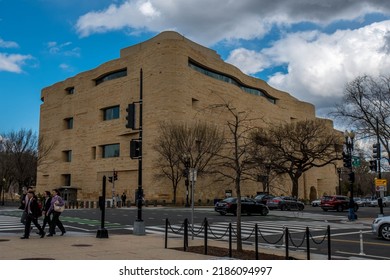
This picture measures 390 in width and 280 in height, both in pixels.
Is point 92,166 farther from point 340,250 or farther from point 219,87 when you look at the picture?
point 340,250

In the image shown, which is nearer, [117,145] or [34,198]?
[34,198]

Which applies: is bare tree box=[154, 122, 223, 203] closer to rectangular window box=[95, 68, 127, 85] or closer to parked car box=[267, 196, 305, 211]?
parked car box=[267, 196, 305, 211]

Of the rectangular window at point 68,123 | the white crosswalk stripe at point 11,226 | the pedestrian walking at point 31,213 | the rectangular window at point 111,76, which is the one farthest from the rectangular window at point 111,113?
the pedestrian walking at point 31,213

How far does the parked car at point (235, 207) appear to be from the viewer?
101 feet

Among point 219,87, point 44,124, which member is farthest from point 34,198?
point 44,124

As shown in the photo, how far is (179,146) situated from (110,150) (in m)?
19.9

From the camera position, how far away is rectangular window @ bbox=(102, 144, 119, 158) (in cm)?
6862

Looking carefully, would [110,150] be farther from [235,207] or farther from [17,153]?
[235,207]

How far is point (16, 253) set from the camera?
10914 millimetres

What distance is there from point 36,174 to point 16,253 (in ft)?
267

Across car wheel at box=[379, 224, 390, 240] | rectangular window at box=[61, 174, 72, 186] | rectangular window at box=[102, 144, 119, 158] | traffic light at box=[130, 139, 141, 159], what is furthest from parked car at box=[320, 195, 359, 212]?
rectangular window at box=[61, 174, 72, 186]

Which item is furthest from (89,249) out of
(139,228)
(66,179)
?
(66,179)

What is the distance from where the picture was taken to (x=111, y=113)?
71500 millimetres

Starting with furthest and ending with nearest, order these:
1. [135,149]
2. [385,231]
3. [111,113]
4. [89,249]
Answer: [111,113] < [135,149] < [385,231] < [89,249]
